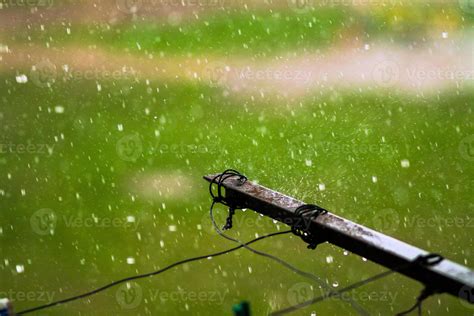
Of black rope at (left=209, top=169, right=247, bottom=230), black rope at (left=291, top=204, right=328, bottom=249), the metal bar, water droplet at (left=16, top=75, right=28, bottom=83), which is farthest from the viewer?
water droplet at (left=16, top=75, right=28, bottom=83)

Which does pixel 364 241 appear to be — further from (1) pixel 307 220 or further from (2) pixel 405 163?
(2) pixel 405 163

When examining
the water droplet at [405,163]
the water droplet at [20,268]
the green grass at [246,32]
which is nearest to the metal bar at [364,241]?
the green grass at [246,32]

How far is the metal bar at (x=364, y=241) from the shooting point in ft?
8.64

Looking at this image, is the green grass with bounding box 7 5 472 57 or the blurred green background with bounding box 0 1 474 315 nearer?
the green grass with bounding box 7 5 472 57

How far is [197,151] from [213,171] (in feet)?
2.08

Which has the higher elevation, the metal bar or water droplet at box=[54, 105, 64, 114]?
water droplet at box=[54, 105, 64, 114]

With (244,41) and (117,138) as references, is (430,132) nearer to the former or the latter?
(244,41)

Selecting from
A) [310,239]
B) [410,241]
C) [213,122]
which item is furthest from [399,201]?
[310,239]

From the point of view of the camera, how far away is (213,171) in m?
13.4

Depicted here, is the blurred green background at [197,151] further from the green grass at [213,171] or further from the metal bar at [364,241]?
the metal bar at [364,241]

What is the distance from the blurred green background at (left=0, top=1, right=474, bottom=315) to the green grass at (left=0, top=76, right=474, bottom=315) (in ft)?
0.12

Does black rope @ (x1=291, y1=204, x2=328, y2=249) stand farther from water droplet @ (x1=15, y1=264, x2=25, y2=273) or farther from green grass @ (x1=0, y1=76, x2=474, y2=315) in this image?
water droplet @ (x1=15, y1=264, x2=25, y2=273)

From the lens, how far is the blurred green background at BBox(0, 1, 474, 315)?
42.1ft

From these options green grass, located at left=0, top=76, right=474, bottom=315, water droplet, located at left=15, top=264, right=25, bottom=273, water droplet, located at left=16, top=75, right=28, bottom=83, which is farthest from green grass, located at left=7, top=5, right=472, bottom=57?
water droplet, located at left=15, top=264, right=25, bottom=273
